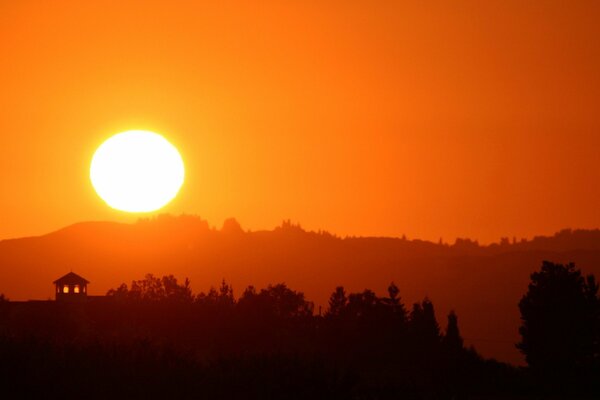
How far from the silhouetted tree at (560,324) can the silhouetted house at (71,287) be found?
34463 mm

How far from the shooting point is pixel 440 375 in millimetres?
78938

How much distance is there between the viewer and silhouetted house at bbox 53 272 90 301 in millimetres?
94875

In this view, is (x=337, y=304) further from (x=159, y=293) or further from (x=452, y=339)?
(x=159, y=293)

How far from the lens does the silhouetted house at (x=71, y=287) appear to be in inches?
3735

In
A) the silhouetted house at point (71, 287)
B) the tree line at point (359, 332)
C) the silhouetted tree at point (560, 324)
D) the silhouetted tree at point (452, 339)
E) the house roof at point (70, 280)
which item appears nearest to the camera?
the tree line at point (359, 332)

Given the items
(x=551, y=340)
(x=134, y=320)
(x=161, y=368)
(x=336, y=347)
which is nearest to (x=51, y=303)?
(x=134, y=320)

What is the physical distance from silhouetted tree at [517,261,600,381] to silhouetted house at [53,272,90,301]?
34.5 m

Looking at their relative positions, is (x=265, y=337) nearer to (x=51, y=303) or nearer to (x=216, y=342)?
(x=216, y=342)

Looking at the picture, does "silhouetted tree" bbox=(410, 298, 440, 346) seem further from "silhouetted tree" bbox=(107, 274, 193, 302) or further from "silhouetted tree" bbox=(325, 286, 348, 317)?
"silhouetted tree" bbox=(107, 274, 193, 302)

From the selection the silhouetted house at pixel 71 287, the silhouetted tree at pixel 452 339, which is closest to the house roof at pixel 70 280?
the silhouetted house at pixel 71 287

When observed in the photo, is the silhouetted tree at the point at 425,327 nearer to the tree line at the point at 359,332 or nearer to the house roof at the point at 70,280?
the tree line at the point at 359,332

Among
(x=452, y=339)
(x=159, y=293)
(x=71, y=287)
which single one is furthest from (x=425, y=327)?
(x=71, y=287)

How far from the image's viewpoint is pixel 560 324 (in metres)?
90.7

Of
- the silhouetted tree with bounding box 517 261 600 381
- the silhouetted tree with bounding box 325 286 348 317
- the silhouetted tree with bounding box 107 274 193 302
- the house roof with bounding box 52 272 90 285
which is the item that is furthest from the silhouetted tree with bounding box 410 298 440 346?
the house roof with bounding box 52 272 90 285
